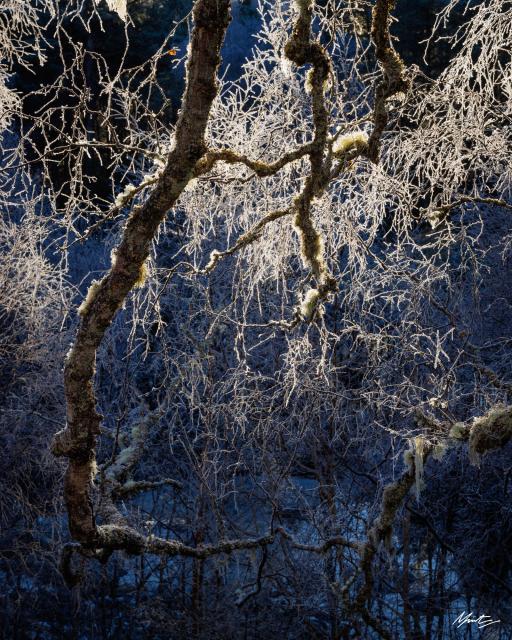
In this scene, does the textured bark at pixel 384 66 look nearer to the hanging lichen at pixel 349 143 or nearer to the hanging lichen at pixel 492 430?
the hanging lichen at pixel 349 143

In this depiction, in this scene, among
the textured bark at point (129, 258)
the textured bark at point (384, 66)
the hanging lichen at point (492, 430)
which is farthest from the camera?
the hanging lichen at point (492, 430)

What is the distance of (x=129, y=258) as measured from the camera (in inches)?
97.0

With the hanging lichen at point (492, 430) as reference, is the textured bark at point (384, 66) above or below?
above

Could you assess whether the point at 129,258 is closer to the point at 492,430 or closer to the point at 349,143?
the point at 349,143

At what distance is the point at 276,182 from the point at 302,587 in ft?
13.6

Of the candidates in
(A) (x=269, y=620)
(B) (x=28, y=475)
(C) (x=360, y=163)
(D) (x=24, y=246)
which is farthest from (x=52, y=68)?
(C) (x=360, y=163)

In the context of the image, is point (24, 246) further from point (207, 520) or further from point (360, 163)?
point (360, 163)

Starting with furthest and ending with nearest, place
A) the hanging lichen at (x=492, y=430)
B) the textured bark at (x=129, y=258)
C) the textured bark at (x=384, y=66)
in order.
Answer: the hanging lichen at (x=492, y=430), the textured bark at (x=384, y=66), the textured bark at (x=129, y=258)

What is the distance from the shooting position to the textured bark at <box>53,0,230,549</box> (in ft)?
7.54

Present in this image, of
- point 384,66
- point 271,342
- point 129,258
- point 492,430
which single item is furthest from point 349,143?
point 271,342

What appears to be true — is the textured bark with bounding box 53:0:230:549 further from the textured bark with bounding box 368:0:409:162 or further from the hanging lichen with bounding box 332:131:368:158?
the hanging lichen with bounding box 332:131:368:158

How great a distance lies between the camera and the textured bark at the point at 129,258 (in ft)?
7.54

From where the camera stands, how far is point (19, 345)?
25.0 ft

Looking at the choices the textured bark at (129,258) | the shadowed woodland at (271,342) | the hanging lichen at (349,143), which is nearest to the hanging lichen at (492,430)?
the shadowed woodland at (271,342)
